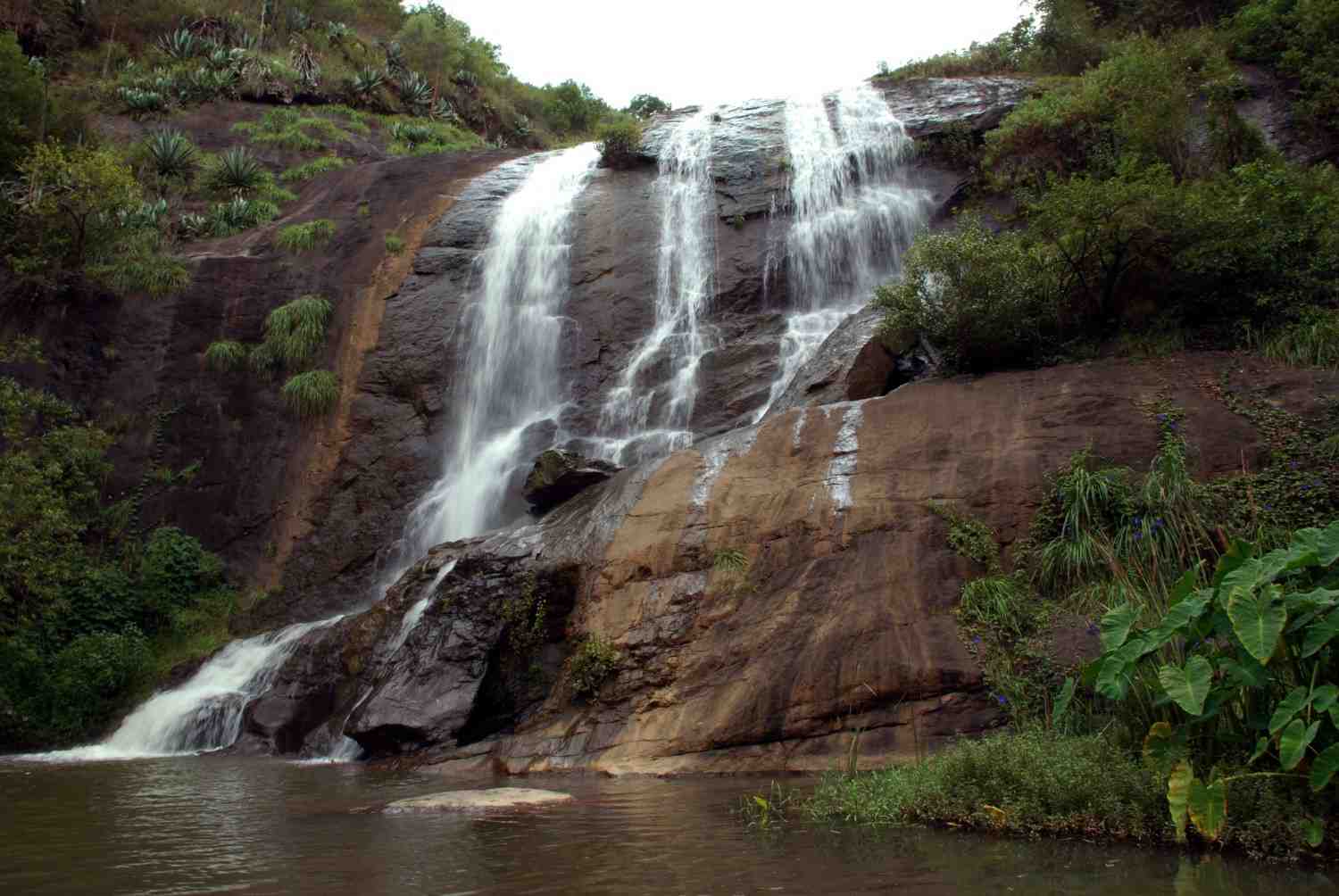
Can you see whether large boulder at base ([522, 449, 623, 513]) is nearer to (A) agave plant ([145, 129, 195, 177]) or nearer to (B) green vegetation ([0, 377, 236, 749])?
(B) green vegetation ([0, 377, 236, 749])

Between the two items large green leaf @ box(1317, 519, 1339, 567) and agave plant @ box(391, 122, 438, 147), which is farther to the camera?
agave plant @ box(391, 122, 438, 147)

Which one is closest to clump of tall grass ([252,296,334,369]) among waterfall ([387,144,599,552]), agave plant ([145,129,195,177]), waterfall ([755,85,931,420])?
waterfall ([387,144,599,552])

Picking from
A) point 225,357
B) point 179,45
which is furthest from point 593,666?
point 179,45

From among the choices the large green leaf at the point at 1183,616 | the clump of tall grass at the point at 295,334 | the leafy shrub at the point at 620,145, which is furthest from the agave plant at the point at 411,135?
the large green leaf at the point at 1183,616

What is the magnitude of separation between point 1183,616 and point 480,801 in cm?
490

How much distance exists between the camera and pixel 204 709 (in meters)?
13.8

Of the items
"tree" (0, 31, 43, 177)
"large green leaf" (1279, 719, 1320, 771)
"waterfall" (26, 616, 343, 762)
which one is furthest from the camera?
"tree" (0, 31, 43, 177)

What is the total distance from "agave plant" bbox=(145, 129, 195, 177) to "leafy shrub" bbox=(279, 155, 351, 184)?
7.95 feet

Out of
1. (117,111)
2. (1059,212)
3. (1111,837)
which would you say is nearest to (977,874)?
(1111,837)

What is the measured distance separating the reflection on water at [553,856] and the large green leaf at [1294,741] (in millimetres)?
540

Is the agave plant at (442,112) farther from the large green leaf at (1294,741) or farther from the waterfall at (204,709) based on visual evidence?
the large green leaf at (1294,741)

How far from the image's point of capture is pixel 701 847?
212 inches

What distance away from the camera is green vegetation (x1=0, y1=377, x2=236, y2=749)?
15.2m

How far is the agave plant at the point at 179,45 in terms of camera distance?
33.4m
